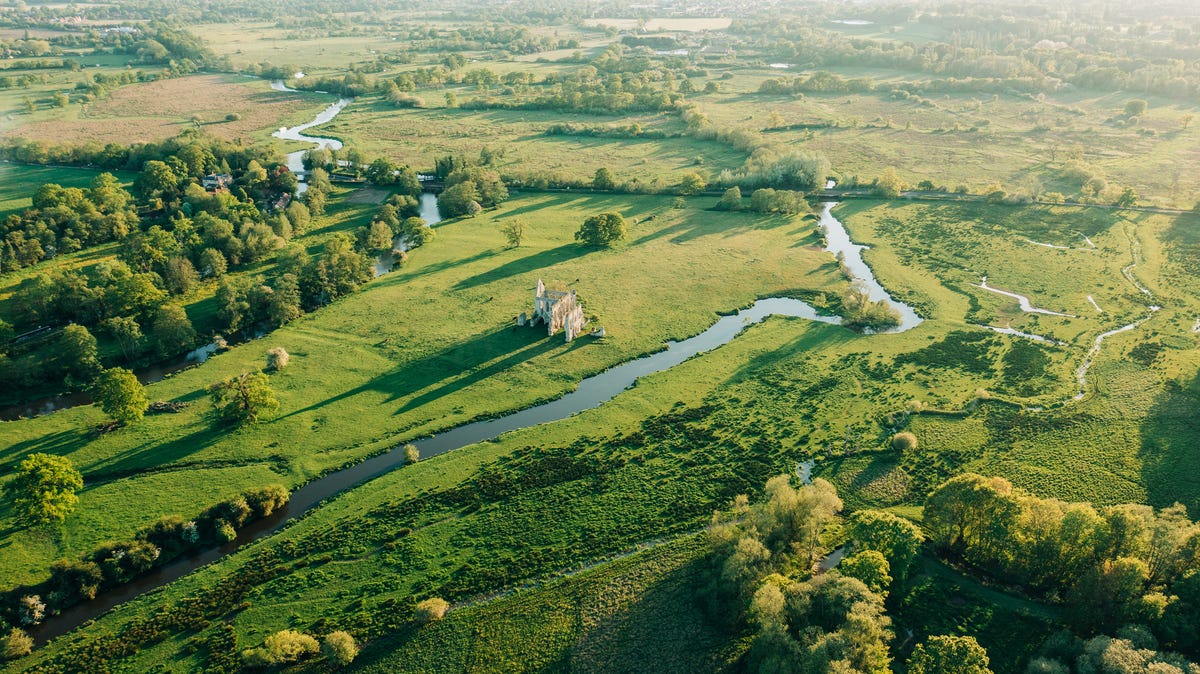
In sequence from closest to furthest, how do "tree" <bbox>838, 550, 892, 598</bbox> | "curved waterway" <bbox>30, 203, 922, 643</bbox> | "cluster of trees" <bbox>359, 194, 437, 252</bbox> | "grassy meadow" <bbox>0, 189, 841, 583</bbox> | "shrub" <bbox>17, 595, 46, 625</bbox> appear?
"tree" <bbox>838, 550, 892, 598</bbox> → "shrub" <bbox>17, 595, 46, 625</bbox> → "curved waterway" <bbox>30, 203, 922, 643</bbox> → "grassy meadow" <bbox>0, 189, 841, 583</bbox> → "cluster of trees" <bbox>359, 194, 437, 252</bbox>

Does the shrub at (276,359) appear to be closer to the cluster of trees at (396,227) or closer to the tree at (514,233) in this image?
the cluster of trees at (396,227)

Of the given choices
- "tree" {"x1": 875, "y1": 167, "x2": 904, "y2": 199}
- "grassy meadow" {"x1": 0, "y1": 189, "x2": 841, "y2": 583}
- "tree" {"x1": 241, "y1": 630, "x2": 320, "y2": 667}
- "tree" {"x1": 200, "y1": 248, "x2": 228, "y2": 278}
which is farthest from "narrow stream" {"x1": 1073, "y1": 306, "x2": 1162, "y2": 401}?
"tree" {"x1": 200, "y1": 248, "x2": 228, "y2": 278}

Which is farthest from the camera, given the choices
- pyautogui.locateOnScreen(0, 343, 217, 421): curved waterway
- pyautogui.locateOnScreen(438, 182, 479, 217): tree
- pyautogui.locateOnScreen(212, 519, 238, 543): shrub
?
pyautogui.locateOnScreen(438, 182, 479, 217): tree

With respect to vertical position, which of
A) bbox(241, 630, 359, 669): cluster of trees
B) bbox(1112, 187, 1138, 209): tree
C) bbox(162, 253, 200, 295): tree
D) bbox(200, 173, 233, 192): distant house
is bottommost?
bbox(241, 630, 359, 669): cluster of trees

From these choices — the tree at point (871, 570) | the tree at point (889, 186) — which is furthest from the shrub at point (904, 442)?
the tree at point (889, 186)

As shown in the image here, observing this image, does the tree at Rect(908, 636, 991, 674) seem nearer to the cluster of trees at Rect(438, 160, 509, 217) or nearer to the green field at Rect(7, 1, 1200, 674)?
the green field at Rect(7, 1, 1200, 674)
